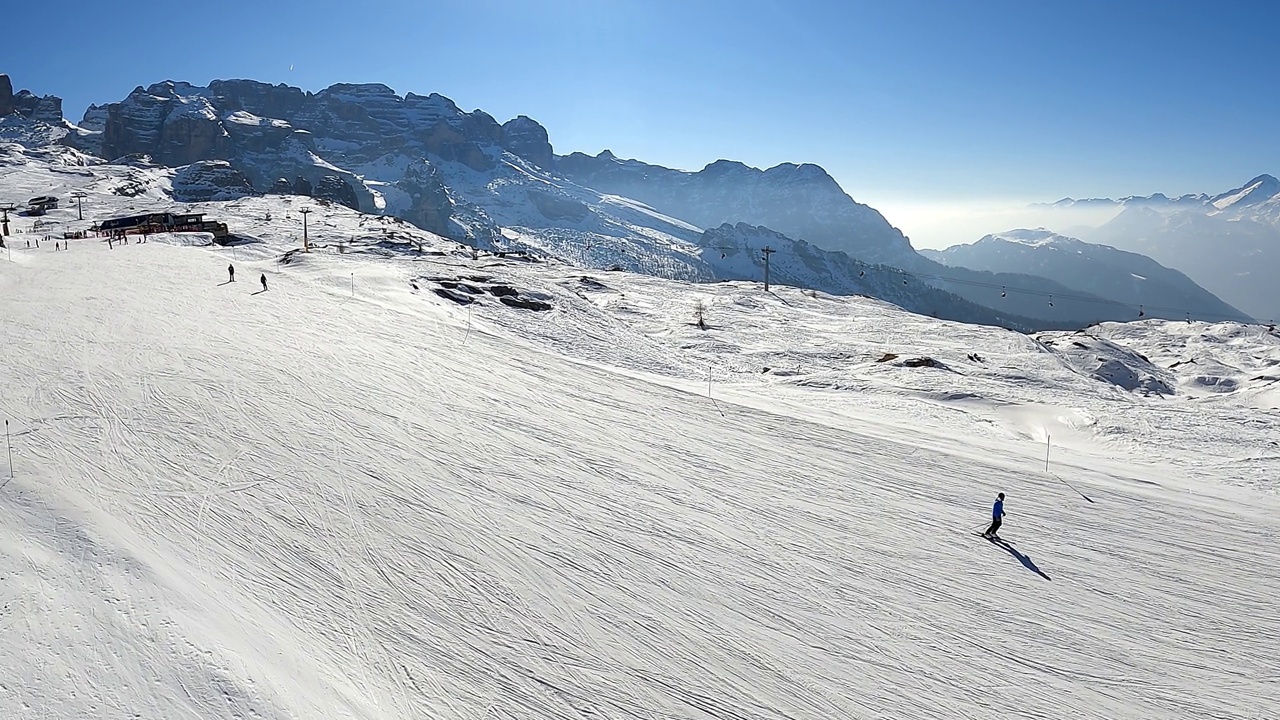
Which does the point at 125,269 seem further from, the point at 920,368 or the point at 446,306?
the point at 920,368

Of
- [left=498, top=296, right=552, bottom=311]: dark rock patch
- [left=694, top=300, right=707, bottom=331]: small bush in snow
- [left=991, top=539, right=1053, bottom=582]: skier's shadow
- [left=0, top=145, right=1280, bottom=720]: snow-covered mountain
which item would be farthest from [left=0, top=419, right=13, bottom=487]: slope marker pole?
[left=694, top=300, right=707, bottom=331]: small bush in snow

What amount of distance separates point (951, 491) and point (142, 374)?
2694cm

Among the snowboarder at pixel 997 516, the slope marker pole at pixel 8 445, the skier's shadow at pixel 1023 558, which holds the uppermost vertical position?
the snowboarder at pixel 997 516

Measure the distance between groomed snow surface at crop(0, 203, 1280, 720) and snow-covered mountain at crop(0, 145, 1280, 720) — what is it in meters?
0.07

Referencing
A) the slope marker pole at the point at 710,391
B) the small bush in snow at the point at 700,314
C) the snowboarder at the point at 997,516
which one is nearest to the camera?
the snowboarder at the point at 997,516

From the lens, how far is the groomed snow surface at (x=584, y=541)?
9867 mm

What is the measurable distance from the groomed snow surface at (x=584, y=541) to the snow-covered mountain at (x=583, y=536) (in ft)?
0.24

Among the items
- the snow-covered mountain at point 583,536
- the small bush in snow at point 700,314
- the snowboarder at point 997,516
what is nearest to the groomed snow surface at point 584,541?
the snow-covered mountain at point 583,536

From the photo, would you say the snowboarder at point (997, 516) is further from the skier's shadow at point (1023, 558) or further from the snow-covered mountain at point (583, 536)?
the snow-covered mountain at point (583, 536)

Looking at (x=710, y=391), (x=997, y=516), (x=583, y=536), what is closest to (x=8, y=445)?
(x=583, y=536)

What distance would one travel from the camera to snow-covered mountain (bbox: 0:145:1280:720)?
9.90 metres

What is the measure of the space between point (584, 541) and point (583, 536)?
0.21 m

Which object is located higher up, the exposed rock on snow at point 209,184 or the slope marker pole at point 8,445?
the exposed rock on snow at point 209,184

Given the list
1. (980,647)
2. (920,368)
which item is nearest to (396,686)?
(980,647)
